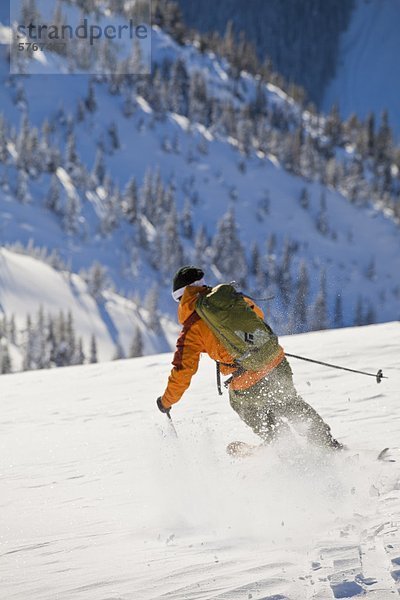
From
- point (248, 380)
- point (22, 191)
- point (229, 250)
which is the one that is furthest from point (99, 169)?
point (248, 380)

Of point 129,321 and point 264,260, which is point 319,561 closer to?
point 129,321

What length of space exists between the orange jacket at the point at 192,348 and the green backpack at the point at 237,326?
0.30 ft

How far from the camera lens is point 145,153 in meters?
114

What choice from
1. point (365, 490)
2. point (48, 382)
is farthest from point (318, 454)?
point (48, 382)

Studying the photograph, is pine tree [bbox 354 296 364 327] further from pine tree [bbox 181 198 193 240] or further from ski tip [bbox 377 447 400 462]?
ski tip [bbox 377 447 400 462]

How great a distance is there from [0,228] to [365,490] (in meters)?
89.1

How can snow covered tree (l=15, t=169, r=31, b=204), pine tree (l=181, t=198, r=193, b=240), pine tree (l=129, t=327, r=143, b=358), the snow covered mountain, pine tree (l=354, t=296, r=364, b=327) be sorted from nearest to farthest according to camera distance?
pine tree (l=129, t=327, r=143, b=358), pine tree (l=354, t=296, r=364, b=327), snow covered tree (l=15, t=169, r=31, b=204), the snow covered mountain, pine tree (l=181, t=198, r=193, b=240)

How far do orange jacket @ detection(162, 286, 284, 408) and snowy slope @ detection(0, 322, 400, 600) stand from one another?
0.70 meters

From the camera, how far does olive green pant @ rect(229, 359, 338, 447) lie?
553cm

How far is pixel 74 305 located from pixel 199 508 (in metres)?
71.8

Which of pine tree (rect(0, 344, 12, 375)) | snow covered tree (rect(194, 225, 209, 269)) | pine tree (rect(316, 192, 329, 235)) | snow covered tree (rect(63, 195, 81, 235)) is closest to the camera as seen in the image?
pine tree (rect(0, 344, 12, 375))

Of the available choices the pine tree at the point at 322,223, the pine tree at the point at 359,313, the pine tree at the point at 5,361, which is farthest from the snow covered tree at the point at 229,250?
the pine tree at the point at 5,361

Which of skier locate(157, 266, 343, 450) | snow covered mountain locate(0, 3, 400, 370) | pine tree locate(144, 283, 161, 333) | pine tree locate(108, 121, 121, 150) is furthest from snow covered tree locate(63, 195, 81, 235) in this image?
skier locate(157, 266, 343, 450)

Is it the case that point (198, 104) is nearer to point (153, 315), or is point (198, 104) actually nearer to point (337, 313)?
point (153, 315)
